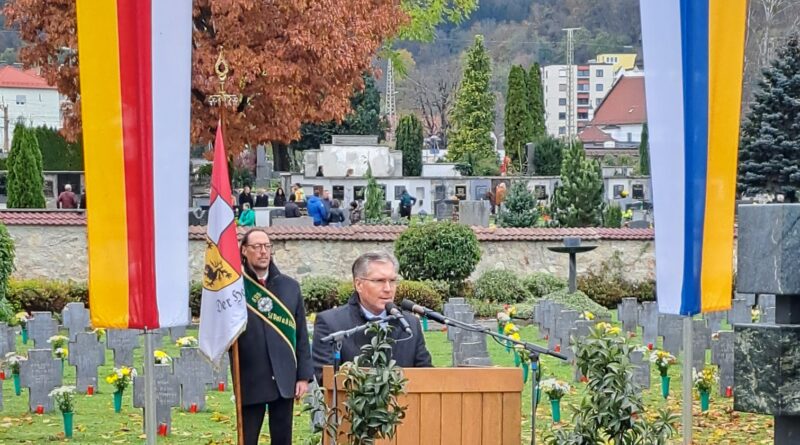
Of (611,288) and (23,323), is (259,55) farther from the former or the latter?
(23,323)

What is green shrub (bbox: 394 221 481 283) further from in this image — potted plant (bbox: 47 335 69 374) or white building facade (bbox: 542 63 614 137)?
white building facade (bbox: 542 63 614 137)

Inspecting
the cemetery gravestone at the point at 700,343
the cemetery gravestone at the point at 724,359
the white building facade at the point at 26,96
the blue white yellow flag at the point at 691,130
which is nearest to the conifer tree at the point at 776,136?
the cemetery gravestone at the point at 700,343

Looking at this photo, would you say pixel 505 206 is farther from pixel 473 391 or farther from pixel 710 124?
pixel 473 391

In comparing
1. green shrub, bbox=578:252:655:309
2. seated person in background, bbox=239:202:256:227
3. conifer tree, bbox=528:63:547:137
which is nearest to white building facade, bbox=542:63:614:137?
conifer tree, bbox=528:63:547:137

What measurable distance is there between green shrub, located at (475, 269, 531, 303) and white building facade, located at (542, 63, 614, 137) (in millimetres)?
93848

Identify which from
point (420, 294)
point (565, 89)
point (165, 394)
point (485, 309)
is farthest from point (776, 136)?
point (565, 89)

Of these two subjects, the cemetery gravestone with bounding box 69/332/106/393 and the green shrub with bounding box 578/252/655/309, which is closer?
the cemetery gravestone with bounding box 69/332/106/393

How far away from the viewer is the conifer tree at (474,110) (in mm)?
65500

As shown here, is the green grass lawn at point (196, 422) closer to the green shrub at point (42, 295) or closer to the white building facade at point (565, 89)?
the green shrub at point (42, 295)

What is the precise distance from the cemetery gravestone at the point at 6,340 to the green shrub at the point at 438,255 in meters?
7.53

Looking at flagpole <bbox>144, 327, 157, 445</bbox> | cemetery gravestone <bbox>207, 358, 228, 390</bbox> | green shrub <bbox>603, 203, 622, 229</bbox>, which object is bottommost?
cemetery gravestone <bbox>207, 358, 228, 390</bbox>

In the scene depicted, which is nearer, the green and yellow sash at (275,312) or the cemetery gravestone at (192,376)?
the green and yellow sash at (275,312)

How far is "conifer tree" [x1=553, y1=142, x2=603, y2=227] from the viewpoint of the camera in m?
30.7

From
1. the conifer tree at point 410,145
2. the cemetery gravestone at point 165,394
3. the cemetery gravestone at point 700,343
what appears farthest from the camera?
the conifer tree at point 410,145
